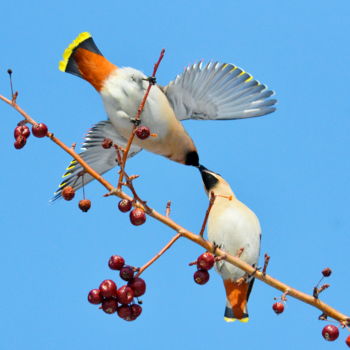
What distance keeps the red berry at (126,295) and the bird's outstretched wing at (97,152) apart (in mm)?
2513

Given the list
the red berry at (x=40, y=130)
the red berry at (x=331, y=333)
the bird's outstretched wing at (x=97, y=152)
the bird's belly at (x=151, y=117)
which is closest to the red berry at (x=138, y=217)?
the red berry at (x=40, y=130)

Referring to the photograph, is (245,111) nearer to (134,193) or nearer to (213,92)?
(213,92)

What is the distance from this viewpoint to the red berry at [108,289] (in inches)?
108

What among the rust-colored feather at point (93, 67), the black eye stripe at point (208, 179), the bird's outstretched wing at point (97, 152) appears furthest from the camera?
the black eye stripe at point (208, 179)

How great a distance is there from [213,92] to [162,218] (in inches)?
90.3

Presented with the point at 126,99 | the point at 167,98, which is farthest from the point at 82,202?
the point at 167,98

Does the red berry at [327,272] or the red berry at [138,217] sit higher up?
the red berry at [327,272]

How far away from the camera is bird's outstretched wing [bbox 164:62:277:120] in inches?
188

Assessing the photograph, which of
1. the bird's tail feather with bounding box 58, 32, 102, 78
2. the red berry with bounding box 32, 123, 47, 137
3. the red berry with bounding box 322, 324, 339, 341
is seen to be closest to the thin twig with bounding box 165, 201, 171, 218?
the red berry with bounding box 32, 123, 47, 137

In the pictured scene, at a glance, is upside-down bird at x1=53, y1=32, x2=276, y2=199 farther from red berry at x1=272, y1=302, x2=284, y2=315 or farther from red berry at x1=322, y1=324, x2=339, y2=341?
red berry at x1=322, y1=324, x2=339, y2=341

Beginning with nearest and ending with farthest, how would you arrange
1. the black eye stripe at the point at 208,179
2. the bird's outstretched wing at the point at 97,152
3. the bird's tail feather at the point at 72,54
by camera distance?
the bird's tail feather at the point at 72,54 < the bird's outstretched wing at the point at 97,152 < the black eye stripe at the point at 208,179

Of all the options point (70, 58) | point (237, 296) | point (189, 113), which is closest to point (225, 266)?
point (237, 296)

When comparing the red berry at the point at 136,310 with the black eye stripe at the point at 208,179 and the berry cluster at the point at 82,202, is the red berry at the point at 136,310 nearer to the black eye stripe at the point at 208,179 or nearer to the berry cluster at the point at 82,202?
the berry cluster at the point at 82,202

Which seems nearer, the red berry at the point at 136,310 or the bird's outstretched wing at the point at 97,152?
the red berry at the point at 136,310
